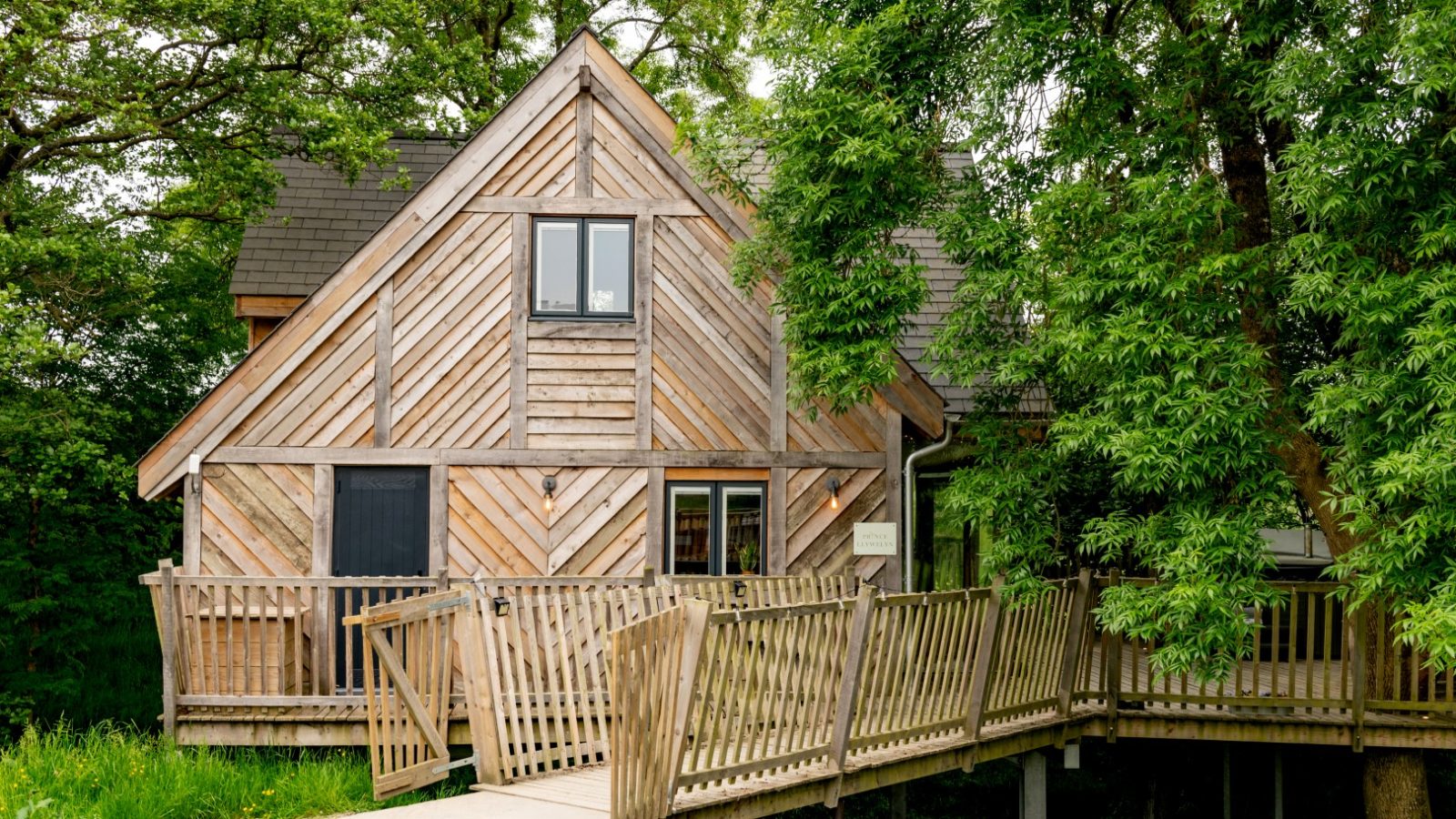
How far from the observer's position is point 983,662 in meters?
8.73

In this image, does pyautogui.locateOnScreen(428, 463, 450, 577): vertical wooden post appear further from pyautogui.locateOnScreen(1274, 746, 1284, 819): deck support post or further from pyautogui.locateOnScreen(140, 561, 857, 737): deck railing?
pyautogui.locateOnScreen(1274, 746, 1284, 819): deck support post

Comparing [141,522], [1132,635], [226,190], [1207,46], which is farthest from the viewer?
[141,522]

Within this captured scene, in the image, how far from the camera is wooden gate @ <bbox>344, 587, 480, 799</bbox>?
7.45m

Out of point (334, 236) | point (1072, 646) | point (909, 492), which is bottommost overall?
point (1072, 646)

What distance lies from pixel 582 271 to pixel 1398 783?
9287 mm

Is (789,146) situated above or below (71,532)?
above

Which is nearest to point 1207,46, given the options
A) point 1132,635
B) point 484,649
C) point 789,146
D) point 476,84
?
point 789,146

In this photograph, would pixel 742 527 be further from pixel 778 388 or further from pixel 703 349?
pixel 703 349

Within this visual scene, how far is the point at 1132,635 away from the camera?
8.24m

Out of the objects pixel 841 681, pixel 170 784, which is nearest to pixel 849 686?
pixel 841 681

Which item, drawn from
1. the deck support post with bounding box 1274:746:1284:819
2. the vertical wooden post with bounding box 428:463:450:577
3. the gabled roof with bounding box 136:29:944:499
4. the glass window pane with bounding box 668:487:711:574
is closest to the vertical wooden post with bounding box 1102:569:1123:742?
the deck support post with bounding box 1274:746:1284:819

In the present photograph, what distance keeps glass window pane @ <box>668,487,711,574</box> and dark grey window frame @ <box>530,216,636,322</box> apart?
199cm

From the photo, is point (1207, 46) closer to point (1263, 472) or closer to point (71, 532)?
point (1263, 472)

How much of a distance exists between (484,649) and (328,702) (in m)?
2.49
